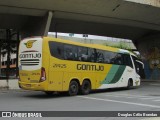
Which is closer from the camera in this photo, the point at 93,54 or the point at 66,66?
the point at 66,66

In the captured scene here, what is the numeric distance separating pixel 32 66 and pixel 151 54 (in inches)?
1139

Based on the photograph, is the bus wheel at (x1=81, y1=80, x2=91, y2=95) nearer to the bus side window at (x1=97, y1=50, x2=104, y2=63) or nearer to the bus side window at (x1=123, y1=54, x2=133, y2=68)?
the bus side window at (x1=97, y1=50, x2=104, y2=63)

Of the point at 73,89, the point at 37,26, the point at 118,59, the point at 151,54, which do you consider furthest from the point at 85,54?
the point at 151,54

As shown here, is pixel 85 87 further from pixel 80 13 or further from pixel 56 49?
pixel 80 13

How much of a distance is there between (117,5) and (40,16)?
6.00 metres

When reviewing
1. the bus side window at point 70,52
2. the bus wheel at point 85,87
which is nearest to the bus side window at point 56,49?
the bus side window at point 70,52

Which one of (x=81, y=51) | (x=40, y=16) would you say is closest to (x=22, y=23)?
(x=40, y=16)

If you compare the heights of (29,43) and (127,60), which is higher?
(29,43)

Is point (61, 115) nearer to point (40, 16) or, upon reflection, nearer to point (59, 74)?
point (59, 74)

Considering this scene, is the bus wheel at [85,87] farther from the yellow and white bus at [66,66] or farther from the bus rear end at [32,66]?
the bus rear end at [32,66]

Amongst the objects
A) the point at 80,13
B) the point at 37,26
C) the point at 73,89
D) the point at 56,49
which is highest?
the point at 80,13

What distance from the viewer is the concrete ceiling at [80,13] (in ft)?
85.3

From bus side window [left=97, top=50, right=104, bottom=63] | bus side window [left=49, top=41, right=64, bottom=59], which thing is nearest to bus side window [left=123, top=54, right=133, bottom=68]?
bus side window [left=97, top=50, right=104, bottom=63]

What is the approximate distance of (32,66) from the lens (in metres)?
18.2
